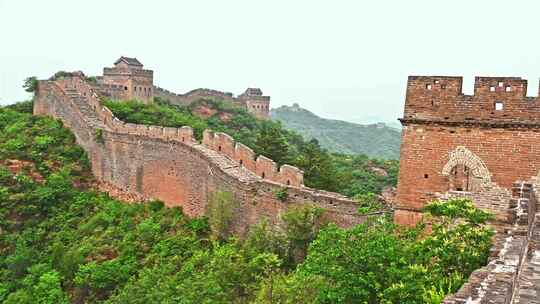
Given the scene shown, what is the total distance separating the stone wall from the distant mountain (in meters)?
64.0

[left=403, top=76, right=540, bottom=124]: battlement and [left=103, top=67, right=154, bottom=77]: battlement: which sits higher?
[left=103, top=67, right=154, bottom=77]: battlement

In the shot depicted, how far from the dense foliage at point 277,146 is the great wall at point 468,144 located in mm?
9008

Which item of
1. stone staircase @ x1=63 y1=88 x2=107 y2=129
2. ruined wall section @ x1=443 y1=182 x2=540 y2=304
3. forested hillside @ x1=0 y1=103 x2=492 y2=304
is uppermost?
stone staircase @ x1=63 y1=88 x2=107 y2=129

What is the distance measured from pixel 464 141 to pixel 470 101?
72 cm

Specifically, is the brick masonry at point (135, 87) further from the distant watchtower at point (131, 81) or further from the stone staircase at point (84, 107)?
the stone staircase at point (84, 107)

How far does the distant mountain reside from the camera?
94875mm

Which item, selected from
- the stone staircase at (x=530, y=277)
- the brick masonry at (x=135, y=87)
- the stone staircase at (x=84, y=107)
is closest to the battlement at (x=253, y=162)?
the stone staircase at (x=84, y=107)

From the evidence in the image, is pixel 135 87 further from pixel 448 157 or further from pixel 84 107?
pixel 448 157

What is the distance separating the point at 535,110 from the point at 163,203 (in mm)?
12634

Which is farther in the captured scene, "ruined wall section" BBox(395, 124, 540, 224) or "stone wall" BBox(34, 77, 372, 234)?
"stone wall" BBox(34, 77, 372, 234)

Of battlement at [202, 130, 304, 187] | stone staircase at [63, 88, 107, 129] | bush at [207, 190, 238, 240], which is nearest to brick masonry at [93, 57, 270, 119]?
stone staircase at [63, 88, 107, 129]

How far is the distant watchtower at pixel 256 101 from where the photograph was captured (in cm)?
5664

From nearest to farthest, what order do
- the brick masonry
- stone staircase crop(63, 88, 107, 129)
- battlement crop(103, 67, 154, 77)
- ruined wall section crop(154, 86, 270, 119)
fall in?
1. stone staircase crop(63, 88, 107, 129)
2. the brick masonry
3. battlement crop(103, 67, 154, 77)
4. ruined wall section crop(154, 86, 270, 119)

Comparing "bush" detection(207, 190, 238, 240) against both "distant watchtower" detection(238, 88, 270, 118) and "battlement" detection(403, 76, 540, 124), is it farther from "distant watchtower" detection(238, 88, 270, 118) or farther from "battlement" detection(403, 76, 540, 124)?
"distant watchtower" detection(238, 88, 270, 118)
